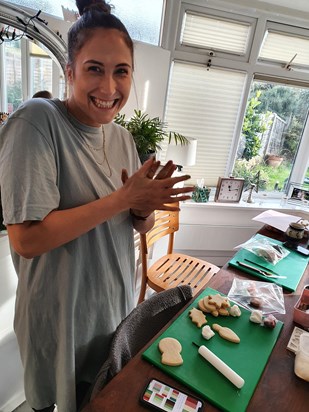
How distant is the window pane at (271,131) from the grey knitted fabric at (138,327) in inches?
81.3

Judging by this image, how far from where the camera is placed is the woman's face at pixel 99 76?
665 mm

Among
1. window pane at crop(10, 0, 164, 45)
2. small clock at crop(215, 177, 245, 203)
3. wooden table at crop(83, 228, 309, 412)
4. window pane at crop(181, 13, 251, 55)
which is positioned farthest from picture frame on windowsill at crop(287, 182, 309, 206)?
wooden table at crop(83, 228, 309, 412)

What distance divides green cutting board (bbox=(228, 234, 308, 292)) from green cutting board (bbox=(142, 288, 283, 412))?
0.28 m

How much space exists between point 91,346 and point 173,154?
157 centimetres

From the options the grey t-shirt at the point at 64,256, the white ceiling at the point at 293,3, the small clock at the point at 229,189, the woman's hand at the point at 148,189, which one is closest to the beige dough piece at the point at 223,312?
the grey t-shirt at the point at 64,256

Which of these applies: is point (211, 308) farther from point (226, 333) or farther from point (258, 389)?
point (258, 389)

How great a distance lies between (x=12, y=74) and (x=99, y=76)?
983 millimetres

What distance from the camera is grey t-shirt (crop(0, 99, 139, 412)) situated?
58cm

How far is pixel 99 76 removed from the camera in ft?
2.25

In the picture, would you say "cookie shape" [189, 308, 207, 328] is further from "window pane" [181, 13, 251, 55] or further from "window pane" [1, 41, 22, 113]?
"window pane" [181, 13, 251, 55]

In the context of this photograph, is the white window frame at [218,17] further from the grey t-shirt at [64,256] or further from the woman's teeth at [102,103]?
the woman's teeth at [102,103]

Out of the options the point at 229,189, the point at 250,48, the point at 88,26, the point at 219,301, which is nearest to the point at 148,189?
the point at 88,26

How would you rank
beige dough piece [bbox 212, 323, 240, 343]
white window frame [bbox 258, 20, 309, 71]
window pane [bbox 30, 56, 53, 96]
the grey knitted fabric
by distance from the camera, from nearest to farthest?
1. the grey knitted fabric
2. beige dough piece [bbox 212, 323, 240, 343]
3. window pane [bbox 30, 56, 53, 96]
4. white window frame [bbox 258, 20, 309, 71]

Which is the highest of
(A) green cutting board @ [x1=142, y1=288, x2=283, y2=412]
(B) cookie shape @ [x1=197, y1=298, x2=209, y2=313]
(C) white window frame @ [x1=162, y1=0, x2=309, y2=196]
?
(C) white window frame @ [x1=162, y1=0, x2=309, y2=196]
